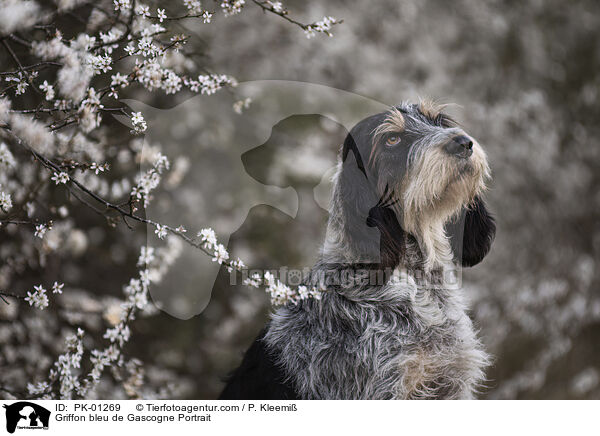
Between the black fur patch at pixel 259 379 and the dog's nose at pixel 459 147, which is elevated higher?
the dog's nose at pixel 459 147

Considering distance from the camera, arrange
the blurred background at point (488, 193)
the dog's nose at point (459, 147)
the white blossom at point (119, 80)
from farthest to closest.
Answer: the blurred background at point (488, 193) → the white blossom at point (119, 80) → the dog's nose at point (459, 147)

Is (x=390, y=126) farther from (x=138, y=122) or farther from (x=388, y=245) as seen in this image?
(x=138, y=122)

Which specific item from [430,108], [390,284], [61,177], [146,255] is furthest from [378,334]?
[61,177]

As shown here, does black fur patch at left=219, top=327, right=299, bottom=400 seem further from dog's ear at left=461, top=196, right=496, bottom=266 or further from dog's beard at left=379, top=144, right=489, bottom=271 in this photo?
dog's ear at left=461, top=196, right=496, bottom=266

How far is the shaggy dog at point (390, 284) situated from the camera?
1.93 meters

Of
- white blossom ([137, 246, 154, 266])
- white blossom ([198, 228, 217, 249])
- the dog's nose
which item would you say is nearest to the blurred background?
white blossom ([137, 246, 154, 266])

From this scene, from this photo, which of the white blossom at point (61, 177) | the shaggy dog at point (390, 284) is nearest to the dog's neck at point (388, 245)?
the shaggy dog at point (390, 284)

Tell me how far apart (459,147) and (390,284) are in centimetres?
59
